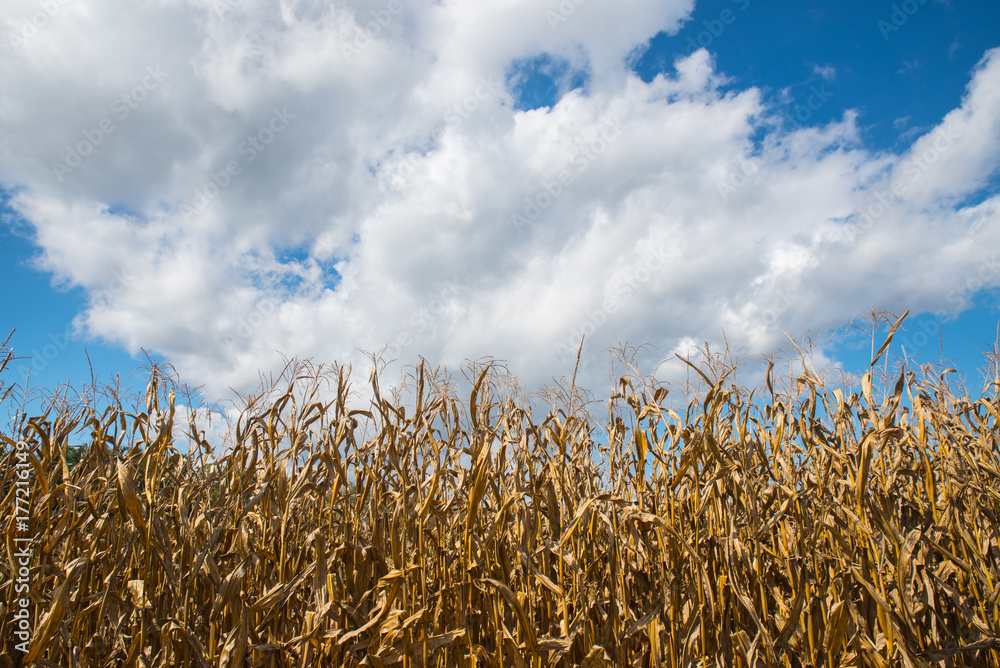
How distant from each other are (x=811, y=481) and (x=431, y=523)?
1.96m

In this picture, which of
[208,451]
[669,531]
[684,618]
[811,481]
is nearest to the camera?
[669,531]

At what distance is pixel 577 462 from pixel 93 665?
249 centimetres

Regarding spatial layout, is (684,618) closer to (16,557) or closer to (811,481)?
(811,481)

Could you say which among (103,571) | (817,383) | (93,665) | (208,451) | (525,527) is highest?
(817,383)

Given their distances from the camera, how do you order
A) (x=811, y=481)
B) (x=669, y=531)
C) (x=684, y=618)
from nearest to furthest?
(x=669, y=531)
(x=684, y=618)
(x=811, y=481)

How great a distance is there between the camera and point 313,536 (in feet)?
8.10

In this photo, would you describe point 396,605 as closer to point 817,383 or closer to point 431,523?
point 431,523

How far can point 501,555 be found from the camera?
2428 mm

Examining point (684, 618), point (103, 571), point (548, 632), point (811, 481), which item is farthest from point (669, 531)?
point (103, 571)

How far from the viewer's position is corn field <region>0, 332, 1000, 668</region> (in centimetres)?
225

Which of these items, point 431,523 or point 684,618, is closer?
point 684,618

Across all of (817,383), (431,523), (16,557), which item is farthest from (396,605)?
(817,383)

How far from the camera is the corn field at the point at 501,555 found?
225 cm

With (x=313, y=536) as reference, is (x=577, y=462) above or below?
above
